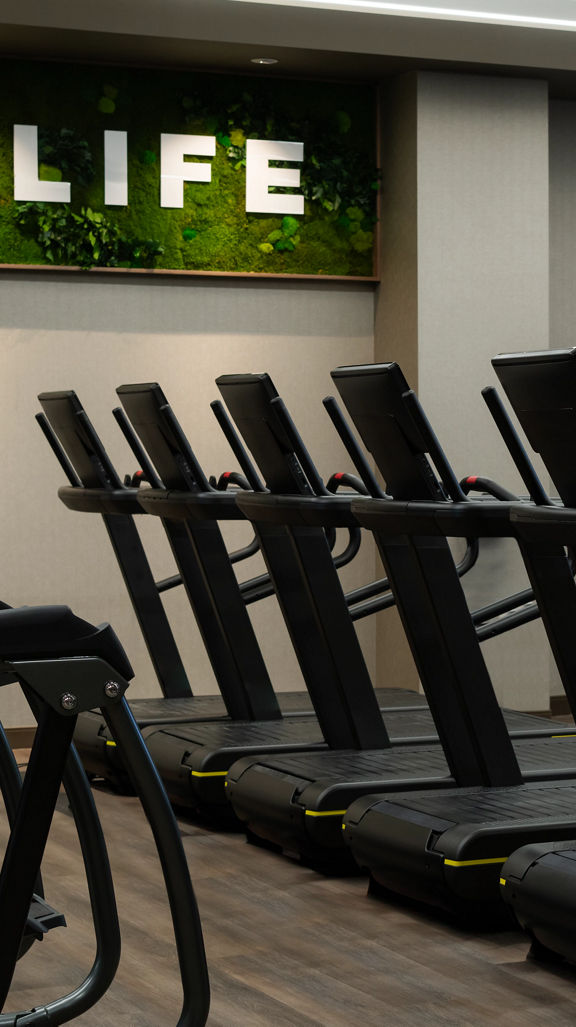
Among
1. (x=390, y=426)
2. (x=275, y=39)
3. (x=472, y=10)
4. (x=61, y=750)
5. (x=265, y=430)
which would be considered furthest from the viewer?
(x=275, y=39)

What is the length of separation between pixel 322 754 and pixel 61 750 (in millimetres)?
2891

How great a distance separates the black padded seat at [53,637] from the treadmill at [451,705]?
1663mm

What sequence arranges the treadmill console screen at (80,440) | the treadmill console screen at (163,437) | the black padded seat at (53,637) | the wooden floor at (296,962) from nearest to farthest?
the black padded seat at (53,637)
the wooden floor at (296,962)
the treadmill console screen at (163,437)
the treadmill console screen at (80,440)

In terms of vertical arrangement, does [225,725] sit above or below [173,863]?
below

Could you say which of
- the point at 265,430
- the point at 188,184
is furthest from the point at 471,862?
the point at 188,184

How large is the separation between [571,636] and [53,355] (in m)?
3.72

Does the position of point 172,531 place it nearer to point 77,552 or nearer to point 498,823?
point 77,552

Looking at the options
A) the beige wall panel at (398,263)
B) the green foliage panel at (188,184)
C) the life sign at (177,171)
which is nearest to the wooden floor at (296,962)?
the beige wall panel at (398,263)

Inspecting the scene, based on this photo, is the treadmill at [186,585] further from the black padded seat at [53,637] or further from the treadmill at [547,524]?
the black padded seat at [53,637]

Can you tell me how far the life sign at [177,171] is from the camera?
6.41 metres

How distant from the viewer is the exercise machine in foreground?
1551 millimetres

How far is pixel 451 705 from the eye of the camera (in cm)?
384

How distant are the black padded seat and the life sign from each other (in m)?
5.16

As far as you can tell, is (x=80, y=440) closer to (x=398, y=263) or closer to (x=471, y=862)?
(x=398, y=263)
